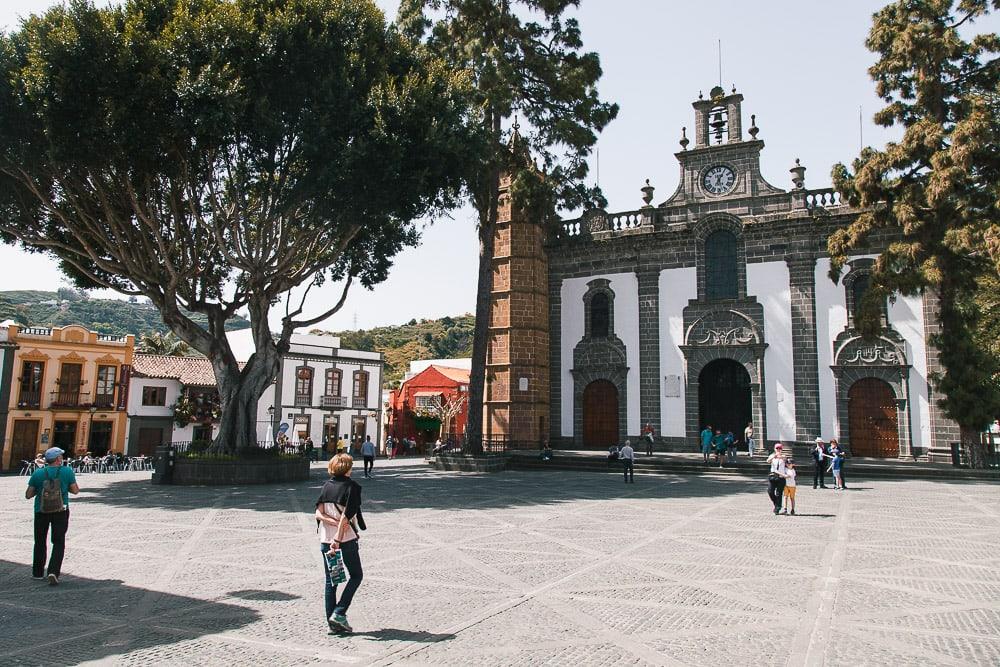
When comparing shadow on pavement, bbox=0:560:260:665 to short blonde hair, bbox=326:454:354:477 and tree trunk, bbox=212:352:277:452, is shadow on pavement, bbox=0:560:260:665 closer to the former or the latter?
short blonde hair, bbox=326:454:354:477

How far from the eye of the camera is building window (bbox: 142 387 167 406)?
119 ft

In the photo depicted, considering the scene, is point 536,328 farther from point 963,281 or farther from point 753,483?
point 963,281

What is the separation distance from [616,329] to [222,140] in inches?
704

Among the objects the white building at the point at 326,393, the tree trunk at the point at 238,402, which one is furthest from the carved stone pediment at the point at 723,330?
the white building at the point at 326,393

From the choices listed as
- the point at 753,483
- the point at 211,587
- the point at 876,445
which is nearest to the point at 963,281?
the point at 876,445

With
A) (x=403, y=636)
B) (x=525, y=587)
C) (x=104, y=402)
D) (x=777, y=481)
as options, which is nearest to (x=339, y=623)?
(x=403, y=636)

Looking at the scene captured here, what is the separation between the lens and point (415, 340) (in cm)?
9169

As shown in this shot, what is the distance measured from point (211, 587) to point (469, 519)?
19.1 feet

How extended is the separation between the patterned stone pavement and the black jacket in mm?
1042

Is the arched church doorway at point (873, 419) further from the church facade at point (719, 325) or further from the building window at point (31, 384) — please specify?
the building window at point (31, 384)

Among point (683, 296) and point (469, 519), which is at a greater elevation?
point (683, 296)

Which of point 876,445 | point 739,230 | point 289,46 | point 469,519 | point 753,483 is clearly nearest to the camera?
point 469,519

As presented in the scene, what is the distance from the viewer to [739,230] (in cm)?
2803

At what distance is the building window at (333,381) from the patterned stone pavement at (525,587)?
26733 mm
